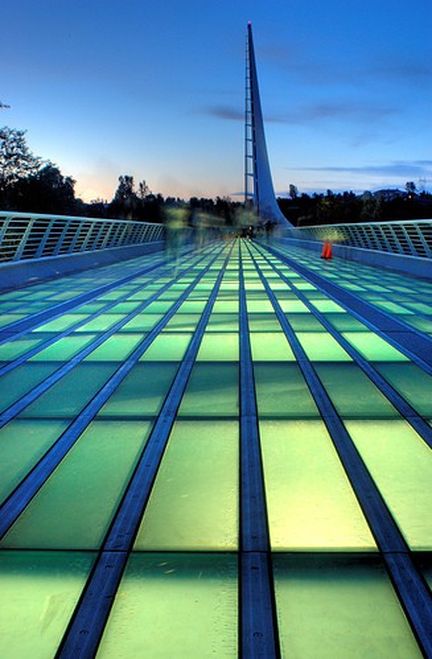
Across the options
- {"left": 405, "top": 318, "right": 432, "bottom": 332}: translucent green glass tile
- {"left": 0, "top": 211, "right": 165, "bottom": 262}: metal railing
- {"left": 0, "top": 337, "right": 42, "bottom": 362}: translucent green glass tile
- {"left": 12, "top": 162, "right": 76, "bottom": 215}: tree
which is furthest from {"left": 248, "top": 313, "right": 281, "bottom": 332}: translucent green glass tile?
{"left": 12, "top": 162, "right": 76, "bottom": 215}: tree

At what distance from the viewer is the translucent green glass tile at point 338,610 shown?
1769 mm

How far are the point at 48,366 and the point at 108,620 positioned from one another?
3.68 metres

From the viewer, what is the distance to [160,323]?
25.6 ft

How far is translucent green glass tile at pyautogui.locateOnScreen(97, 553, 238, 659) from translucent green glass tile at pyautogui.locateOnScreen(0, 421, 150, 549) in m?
0.34

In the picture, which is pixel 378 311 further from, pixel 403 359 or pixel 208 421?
pixel 208 421

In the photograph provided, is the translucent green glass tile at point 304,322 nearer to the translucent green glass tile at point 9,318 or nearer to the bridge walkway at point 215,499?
the bridge walkway at point 215,499

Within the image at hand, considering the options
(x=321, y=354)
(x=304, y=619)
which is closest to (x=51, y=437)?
(x=304, y=619)

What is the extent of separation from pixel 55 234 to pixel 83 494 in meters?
13.7

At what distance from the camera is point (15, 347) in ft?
20.1

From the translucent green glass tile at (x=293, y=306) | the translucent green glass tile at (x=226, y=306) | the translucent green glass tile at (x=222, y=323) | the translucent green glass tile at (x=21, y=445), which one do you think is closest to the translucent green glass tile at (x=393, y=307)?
the translucent green glass tile at (x=293, y=306)

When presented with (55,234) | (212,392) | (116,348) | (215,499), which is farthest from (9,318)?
(55,234)

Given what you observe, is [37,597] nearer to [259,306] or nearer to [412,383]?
[412,383]

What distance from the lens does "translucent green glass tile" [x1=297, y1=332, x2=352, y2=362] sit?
5.63m

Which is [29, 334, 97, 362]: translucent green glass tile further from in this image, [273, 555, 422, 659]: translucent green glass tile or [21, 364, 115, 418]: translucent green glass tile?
[273, 555, 422, 659]: translucent green glass tile
